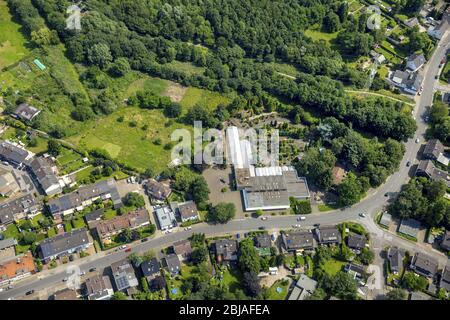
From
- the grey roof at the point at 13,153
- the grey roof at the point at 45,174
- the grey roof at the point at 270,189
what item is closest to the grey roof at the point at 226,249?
the grey roof at the point at 270,189

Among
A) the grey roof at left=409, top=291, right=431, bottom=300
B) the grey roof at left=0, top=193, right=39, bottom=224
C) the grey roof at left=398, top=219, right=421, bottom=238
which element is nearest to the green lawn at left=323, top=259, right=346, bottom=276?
the grey roof at left=409, top=291, right=431, bottom=300

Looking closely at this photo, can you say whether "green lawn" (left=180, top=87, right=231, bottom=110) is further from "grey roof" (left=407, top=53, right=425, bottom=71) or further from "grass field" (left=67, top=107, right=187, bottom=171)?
"grey roof" (left=407, top=53, right=425, bottom=71)

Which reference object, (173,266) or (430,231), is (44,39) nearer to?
(173,266)

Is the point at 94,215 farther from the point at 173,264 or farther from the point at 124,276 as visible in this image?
the point at 173,264

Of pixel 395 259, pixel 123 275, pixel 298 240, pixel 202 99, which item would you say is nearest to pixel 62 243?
pixel 123 275

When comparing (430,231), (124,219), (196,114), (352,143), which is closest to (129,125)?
(196,114)
